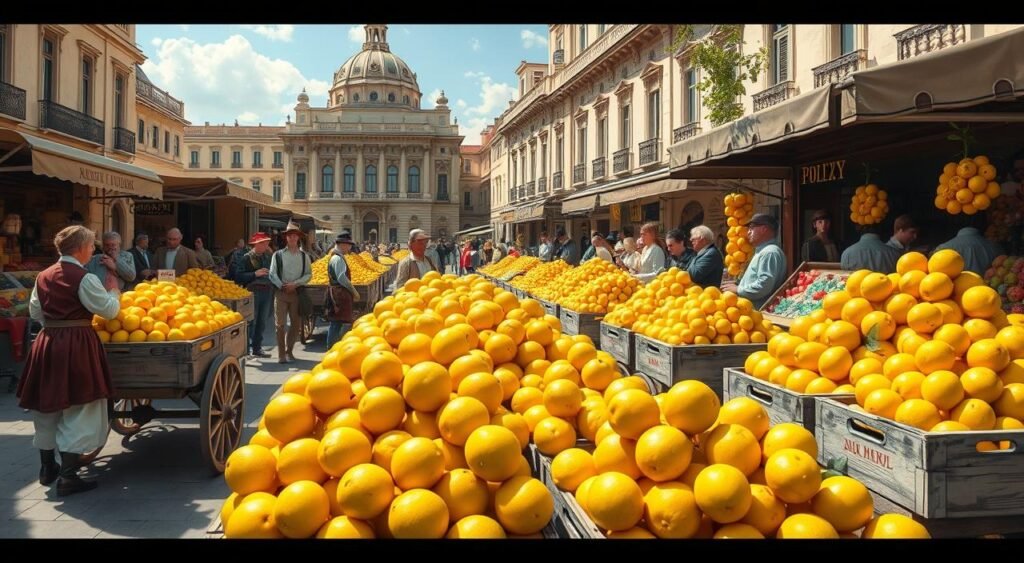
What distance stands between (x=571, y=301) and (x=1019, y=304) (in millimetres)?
3902

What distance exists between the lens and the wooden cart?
4.59 meters

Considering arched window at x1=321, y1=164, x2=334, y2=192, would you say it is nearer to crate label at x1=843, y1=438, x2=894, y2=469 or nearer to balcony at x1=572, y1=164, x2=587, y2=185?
balcony at x1=572, y1=164, x2=587, y2=185

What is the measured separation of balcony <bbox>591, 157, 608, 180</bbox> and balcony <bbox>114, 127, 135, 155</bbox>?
16.8 metres

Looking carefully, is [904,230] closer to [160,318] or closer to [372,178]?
[160,318]

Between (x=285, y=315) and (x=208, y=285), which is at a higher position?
(x=208, y=285)

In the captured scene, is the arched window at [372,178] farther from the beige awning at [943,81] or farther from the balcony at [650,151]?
the beige awning at [943,81]

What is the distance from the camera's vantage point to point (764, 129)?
19.4ft

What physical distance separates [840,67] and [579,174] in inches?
658

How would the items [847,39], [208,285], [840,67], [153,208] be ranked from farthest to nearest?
[153,208] < [847,39] < [840,67] < [208,285]

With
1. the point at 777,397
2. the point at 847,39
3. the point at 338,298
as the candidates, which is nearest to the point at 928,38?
the point at 847,39

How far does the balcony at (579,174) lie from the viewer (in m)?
29.0

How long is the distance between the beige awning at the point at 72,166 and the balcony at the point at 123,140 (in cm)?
1387

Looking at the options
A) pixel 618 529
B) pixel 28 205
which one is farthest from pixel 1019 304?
pixel 28 205

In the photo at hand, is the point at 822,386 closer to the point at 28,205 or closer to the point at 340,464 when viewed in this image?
the point at 340,464
